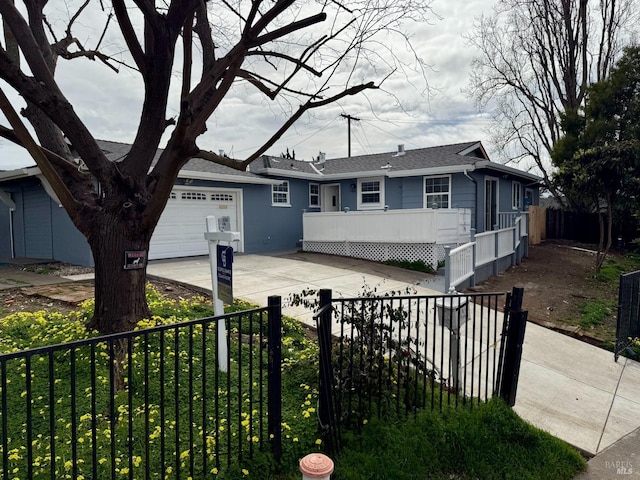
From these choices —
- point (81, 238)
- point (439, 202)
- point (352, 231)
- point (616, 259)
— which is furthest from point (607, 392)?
point (616, 259)

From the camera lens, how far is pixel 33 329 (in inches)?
190

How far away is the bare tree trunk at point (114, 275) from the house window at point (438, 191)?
36.3 ft

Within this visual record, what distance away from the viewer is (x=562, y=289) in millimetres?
9930

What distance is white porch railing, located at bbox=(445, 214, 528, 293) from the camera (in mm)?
8039

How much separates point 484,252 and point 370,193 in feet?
19.9

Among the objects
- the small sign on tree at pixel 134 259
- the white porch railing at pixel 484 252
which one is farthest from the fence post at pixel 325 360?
the white porch railing at pixel 484 252

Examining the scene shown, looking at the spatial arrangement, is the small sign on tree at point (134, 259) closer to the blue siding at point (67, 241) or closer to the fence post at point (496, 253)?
the blue siding at point (67, 241)

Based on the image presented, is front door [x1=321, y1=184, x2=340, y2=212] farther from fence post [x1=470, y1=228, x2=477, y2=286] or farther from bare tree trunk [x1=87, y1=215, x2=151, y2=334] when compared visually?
bare tree trunk [x1=87, y1=215, x2=151, y2=334]

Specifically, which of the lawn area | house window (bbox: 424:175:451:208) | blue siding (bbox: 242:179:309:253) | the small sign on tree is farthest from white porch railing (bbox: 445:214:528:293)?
blue siding (bbox: 242:179:309:253)

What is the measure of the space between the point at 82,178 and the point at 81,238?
6875mm

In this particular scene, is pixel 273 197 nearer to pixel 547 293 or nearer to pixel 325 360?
pixel 547 293

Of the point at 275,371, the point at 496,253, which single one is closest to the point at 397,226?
the point at 496,253

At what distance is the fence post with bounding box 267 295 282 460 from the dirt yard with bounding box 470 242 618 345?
5814 mm

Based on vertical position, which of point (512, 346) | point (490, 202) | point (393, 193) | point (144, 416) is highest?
point (393, 193)
